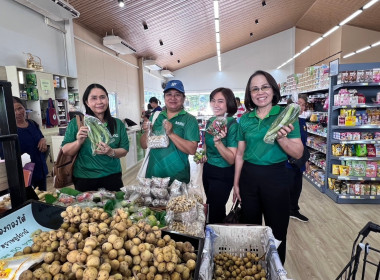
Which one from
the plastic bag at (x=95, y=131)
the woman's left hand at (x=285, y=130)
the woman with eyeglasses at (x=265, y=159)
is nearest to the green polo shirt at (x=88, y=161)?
the plastic bag at (x=95, y=131)

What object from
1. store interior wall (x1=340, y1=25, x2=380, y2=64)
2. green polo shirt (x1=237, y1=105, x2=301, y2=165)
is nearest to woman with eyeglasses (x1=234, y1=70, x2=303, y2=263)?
green polo shirt (x1=237, y1=105, x2=301, y2=165)

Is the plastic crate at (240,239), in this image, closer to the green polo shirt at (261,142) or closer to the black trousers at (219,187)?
the green polo shirt at (261,142)

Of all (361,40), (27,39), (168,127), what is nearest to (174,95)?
(168,127)

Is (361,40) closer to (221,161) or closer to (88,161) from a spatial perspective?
(221,161)

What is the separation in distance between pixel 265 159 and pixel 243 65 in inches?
577

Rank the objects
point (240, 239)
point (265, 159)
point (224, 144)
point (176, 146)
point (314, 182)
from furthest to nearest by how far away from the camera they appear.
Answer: point (314, 182) < point (224, 144) < point (176, 146) < point (265, 159) < point (240, 239)

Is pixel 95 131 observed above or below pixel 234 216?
above

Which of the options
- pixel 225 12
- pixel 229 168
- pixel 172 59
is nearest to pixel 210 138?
pixel 229 168

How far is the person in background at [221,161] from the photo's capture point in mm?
2195

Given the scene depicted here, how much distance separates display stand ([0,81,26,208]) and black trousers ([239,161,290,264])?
1.46 metres

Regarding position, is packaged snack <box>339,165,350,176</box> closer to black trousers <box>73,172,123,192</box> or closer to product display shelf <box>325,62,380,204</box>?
product display shelf <box>325,62,380,204</box>

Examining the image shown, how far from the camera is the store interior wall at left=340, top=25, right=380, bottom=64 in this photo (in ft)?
42.6

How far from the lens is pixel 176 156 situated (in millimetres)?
2082

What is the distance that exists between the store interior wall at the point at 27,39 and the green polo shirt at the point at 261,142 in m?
4.45
